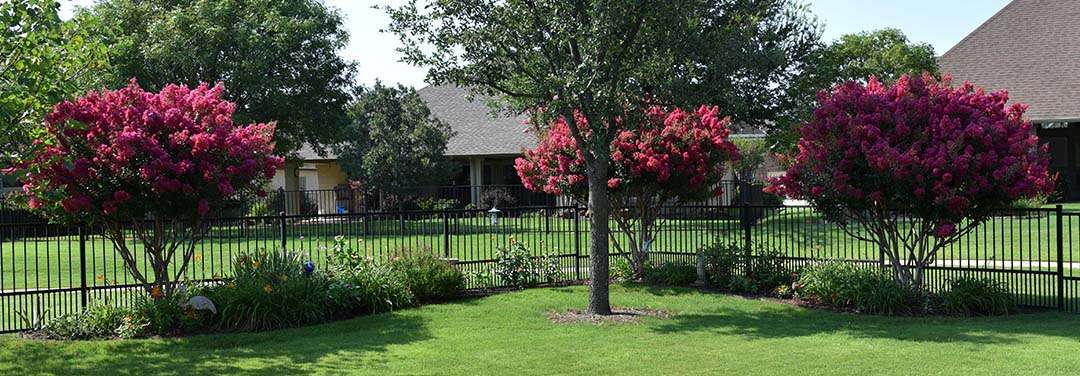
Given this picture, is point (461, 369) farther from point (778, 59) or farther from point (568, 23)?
point (778, 59)

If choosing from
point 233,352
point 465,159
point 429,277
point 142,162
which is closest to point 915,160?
point 429,277

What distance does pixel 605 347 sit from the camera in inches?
380

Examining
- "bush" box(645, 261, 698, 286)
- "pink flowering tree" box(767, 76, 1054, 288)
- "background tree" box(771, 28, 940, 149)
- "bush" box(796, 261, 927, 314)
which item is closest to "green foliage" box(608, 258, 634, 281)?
"bush" box(645, 261, 698, 286)

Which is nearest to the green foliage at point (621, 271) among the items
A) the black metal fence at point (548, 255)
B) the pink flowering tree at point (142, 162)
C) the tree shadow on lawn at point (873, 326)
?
the black metal fence at point (548, 255)

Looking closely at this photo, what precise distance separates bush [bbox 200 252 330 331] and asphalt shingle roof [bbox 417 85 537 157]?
67.5 ft

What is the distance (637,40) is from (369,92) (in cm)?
2254

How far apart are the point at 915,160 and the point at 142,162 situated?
8.64m

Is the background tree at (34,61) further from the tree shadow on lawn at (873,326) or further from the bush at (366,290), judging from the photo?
the tree shadow on lawn at (873,326)

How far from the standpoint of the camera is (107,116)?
10.7 m

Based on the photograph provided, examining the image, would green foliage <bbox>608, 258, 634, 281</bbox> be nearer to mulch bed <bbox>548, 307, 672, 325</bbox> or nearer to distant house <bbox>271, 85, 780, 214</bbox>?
mulch bed <bbox>548, 307, 672, 325</bbox>

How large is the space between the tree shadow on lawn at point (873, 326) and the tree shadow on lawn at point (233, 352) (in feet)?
10.5

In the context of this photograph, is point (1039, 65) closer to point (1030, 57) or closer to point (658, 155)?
point (1030, 57)

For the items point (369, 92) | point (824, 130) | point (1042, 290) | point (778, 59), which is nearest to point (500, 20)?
point (824, 130)

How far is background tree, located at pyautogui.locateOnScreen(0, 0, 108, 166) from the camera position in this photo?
8859mm
